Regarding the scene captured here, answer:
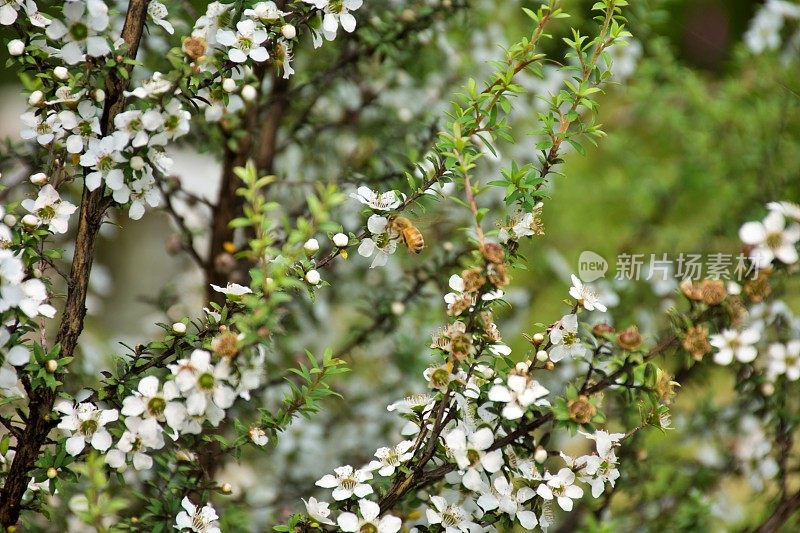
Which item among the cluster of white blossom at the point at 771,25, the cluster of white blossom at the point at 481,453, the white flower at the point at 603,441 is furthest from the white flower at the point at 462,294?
the cluster of white blossom at the point at 771,25

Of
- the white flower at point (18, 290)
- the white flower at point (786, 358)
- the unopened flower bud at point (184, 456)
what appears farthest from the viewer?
the white flower at point (786, 358)

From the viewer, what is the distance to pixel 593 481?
95 cm

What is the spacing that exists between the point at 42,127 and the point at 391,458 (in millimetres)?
626

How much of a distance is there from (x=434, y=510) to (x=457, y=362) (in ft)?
0.77

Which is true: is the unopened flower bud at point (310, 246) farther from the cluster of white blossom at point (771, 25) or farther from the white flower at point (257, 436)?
the cluster of white blossom at point (771, 25)

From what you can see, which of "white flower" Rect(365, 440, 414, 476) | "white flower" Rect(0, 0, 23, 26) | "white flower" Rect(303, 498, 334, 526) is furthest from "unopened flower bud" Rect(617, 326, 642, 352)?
"white flower" Rect(0, 0, 23, 26)

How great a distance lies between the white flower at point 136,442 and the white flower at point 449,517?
0.35 m

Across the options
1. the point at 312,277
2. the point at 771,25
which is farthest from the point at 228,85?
the point at 771,25

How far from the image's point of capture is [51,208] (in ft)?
3.16

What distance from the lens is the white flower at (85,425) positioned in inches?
35.3

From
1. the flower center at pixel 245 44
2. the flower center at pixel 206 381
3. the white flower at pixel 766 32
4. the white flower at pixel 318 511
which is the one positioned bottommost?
the white flower at pixel 318 511

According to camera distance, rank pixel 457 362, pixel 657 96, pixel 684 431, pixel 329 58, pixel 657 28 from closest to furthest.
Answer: pixel 457 362
pixel 329 58
pixel 684 431
pixel 657 96
pixel 657 28

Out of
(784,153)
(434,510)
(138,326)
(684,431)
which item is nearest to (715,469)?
(684,431)

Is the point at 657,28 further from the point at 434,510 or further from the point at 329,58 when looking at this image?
the point at 434,510
